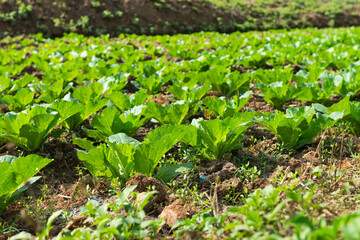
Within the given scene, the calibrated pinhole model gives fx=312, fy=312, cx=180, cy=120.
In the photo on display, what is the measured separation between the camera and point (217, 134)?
222 centimetres

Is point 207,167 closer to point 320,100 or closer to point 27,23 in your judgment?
point 320,100

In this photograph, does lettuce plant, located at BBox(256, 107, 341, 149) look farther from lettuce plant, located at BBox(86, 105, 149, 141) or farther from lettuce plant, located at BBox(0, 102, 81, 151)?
lettuce plant, located at BBox(0, 102, 81, 151)

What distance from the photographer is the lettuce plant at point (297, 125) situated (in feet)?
7.91

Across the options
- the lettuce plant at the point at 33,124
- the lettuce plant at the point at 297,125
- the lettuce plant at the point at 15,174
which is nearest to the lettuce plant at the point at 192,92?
the lettuce plant at the point at 297,125

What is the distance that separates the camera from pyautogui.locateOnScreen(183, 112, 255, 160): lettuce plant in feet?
7.24

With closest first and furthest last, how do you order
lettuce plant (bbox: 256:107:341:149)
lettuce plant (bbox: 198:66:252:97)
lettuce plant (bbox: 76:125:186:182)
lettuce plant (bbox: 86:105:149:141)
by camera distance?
lettuce plant (bbox: 76:125:186:182) → lettuce plant (bbox: 256:107:341:149) → lettuce plant (bbox: 86:105:149:141) → lettuce plant (bbox: 198:66:252:97)

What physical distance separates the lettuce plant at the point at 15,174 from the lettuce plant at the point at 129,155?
0.27 m

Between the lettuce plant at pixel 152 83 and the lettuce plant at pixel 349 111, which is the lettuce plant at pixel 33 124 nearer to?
the lettuce plant at pixel 152 83

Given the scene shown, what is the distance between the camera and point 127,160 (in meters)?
2.00

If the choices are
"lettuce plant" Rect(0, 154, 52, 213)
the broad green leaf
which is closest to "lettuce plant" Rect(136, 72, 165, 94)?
the broad green leaf

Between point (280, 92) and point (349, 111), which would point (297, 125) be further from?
point (280, 92)

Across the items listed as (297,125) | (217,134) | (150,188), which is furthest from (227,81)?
(150,188)

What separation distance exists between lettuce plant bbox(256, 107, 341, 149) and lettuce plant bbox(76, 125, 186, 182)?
80 cm

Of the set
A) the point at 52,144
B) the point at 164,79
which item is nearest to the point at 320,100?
the point at 164,79
